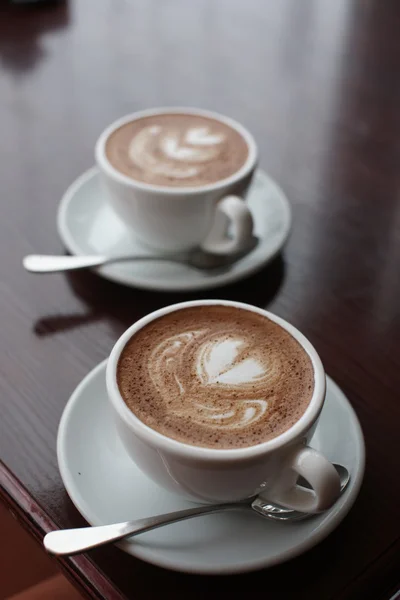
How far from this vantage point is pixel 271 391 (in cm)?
61

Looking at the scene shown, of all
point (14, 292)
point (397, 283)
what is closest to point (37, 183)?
point (14, 292)

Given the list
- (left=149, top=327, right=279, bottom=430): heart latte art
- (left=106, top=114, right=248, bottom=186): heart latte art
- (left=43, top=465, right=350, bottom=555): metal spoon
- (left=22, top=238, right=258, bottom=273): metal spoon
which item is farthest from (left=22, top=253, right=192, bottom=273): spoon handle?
(left=43, top=465, right=350, bottom=555): metal spoon

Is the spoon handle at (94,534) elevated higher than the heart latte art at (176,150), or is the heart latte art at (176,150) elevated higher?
the heart latte art at (176,150)

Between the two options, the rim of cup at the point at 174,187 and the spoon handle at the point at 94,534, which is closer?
the spoon handle at the point at 94,534

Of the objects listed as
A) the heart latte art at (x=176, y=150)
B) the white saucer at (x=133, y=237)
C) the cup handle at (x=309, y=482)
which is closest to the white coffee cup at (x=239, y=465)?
the cup handle at (x=309, y=482)

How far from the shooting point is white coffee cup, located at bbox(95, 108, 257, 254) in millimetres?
846

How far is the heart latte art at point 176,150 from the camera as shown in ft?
2.92

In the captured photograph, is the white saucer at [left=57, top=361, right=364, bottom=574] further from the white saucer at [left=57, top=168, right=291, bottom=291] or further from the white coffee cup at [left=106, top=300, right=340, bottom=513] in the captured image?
the white saucer at [left=57, top=168, right=291, bottom=291]

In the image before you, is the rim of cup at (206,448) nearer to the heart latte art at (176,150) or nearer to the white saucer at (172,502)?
the white saucer at (172,502)

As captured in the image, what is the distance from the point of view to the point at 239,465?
55 centimetres

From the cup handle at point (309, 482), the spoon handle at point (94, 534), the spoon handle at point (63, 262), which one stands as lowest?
the cup handle at point (309, 482)

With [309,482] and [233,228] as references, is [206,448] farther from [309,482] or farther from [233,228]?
[233,228]

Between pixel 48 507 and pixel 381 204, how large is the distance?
24.3 inches

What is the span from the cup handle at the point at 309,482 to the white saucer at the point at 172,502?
21mm
